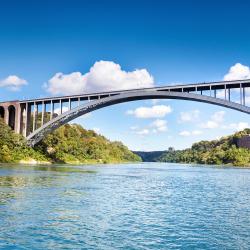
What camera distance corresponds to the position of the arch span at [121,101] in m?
43.6

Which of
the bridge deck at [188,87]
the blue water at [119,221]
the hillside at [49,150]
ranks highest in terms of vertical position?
the bridge deck at [188,87]

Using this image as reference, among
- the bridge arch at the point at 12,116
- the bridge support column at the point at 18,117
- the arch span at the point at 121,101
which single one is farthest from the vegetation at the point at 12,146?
the bridge arch at the point at 12,116

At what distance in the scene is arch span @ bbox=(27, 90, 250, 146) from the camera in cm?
4356

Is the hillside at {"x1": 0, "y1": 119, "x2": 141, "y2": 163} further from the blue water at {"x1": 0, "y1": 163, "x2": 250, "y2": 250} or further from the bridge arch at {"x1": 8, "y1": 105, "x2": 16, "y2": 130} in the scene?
the blue water at {"x1": 0, "y1": 163, "x2": 250, "y2": 250}

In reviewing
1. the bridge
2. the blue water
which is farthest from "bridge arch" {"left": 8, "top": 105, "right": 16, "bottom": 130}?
the blue water

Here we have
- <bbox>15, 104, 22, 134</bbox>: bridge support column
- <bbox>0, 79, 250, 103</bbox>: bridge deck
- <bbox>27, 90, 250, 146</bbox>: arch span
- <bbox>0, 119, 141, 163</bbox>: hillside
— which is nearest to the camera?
<bbox>27, 90, 250, 146</bbox>: arch span

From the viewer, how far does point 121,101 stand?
54906mm

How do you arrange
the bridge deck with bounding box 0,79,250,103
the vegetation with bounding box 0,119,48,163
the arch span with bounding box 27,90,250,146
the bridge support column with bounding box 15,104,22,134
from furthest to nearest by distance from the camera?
the bridge support column with bounding box 15,104,22,134
the vegetation with bounding box 0,119,48,163
the bridge deck with bounding box 0,79,250,103
the arch span with bounding box 27,90,250,146

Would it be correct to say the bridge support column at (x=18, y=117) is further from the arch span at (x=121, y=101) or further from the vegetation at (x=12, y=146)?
the arch span at (x=121, y=101)

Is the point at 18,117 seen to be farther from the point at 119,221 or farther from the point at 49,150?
the point at 119,221

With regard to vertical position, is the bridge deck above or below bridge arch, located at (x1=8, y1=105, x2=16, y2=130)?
above

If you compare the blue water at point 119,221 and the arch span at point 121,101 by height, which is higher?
the arch span at point 121,101

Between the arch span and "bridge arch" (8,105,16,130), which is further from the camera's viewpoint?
"bridge arch" (8,105,16,130)

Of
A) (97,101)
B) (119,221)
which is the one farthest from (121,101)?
(119,221)
